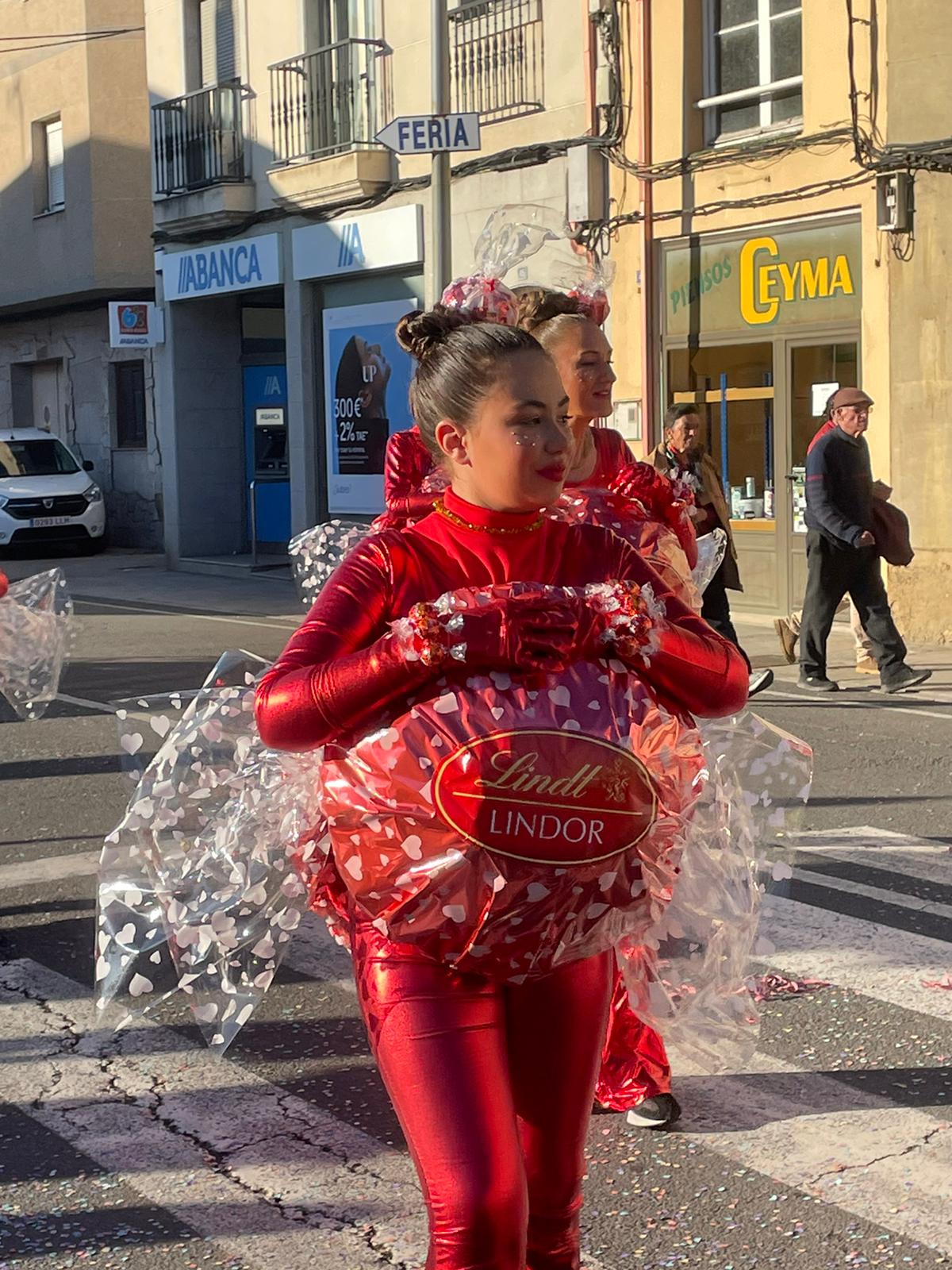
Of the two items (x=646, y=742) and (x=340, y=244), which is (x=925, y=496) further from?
(x=646, y=742)

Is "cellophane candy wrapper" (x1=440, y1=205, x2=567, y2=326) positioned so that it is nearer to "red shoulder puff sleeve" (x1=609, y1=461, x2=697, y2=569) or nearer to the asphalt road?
"red shoulder puff sleeve" (x1=609, y1=461, x2=697, y2=569)

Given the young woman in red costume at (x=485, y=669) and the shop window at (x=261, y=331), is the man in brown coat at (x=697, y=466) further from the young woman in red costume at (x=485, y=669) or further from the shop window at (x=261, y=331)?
the shop window at (x=261, y=331)

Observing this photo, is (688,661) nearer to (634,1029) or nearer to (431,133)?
(634,1029)

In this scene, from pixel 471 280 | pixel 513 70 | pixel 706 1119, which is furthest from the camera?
pixel 513 70

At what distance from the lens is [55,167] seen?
3014cm

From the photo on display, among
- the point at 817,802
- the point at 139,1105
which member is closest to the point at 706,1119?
the point at 139,1105

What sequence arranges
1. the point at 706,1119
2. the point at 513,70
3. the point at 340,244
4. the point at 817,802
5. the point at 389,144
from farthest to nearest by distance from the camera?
the point at 340,244
the point at 513,70
the point at 389,144
the point at 817,802
the point at 706,1119

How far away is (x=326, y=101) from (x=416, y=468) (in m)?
18.1

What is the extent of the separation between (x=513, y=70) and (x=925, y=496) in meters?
6.80

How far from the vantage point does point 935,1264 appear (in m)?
3.41

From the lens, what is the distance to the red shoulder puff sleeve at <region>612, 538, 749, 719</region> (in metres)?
2.76

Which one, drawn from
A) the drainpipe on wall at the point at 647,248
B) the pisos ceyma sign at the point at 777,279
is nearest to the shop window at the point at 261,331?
the drainpipe on wall at the point at 647,248

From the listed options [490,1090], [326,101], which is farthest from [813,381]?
[490,1090]

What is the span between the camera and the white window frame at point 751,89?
50.4ft
